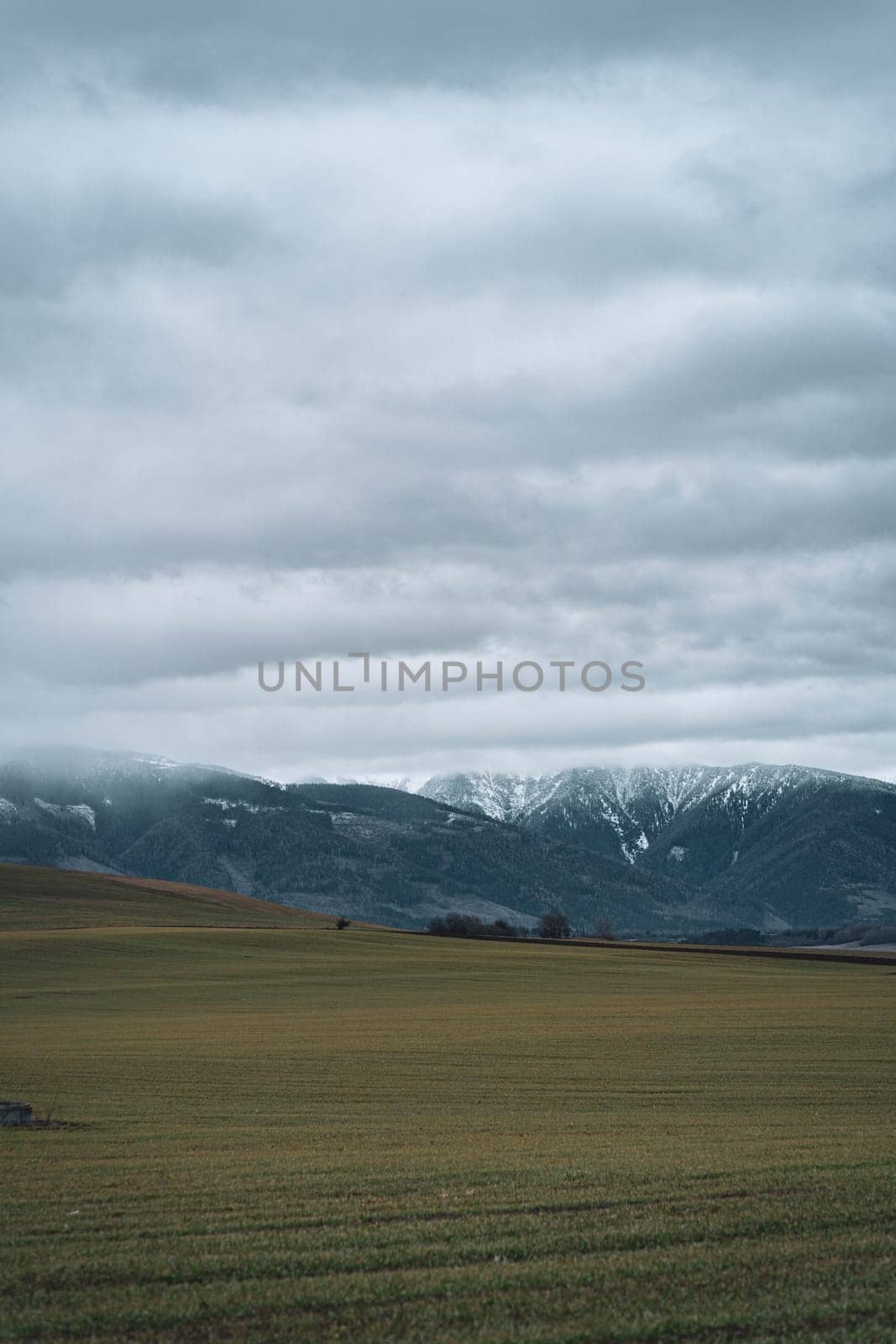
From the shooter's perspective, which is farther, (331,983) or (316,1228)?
(331,983)

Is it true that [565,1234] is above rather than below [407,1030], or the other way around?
above

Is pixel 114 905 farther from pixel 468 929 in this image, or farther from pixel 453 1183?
pixel 453 1183

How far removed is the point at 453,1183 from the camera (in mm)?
16812

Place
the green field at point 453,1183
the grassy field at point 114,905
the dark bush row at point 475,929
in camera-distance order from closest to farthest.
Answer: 1. the green field at point 453,1183
2. the grassy field at point 114,905
3. the dark bush row at point 475,929

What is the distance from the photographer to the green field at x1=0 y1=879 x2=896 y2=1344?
1125 centimetres

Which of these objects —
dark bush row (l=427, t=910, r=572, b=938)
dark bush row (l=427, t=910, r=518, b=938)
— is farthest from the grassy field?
dark bush row (l=427, t=910, r=572, b=938)

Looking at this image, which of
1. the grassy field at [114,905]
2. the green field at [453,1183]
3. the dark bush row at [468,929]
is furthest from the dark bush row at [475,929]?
the green field at [453,1183]

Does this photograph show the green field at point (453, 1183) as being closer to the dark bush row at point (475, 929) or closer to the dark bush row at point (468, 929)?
the dark bush row at point (475, 929)

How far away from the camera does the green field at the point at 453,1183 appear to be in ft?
36.9

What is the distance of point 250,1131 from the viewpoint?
23594 millimetres

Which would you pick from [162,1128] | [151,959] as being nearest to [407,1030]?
[162,1128]

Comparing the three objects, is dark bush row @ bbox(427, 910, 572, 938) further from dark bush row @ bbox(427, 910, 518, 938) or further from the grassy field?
the grassy field

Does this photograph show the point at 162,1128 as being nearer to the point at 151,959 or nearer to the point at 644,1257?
the point at 644,1257

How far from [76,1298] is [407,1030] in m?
37.2
